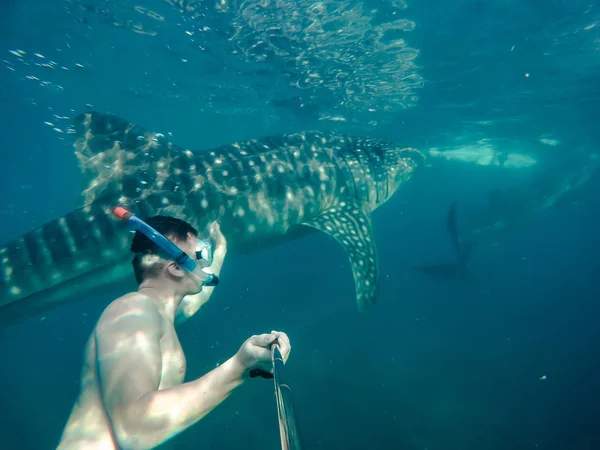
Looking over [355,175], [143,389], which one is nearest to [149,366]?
[143,389]

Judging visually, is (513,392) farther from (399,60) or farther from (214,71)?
(214,71)

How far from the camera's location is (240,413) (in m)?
9.43

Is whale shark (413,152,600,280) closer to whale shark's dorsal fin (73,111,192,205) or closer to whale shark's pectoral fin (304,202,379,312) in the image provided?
whale shark's pectoral fin (304,202,379,312)

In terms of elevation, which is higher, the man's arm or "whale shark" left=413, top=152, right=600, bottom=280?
the man's arm

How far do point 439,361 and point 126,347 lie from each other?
37.7 feet

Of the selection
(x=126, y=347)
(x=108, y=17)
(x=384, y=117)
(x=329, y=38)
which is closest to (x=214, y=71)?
(x=108, y=17)

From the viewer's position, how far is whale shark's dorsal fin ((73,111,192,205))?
19.2ft

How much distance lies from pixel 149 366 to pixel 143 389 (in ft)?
0.47

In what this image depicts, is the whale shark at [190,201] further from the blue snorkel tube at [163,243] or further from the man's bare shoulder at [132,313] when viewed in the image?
the man's bare shoulder at [132,313]

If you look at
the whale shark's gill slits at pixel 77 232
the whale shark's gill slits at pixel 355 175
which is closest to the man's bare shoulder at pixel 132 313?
the whale shark's gill slits at pixel 77 232

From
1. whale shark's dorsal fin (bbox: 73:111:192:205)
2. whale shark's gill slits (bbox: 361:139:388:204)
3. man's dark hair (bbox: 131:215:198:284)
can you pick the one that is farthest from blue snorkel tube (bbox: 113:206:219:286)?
whale shark's gill slits (bbox: 361:139:388:204)

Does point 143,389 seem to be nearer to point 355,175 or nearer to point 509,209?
point 355,175

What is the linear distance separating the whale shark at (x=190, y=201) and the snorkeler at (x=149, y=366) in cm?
302

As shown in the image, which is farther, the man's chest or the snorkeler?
the man's chest
